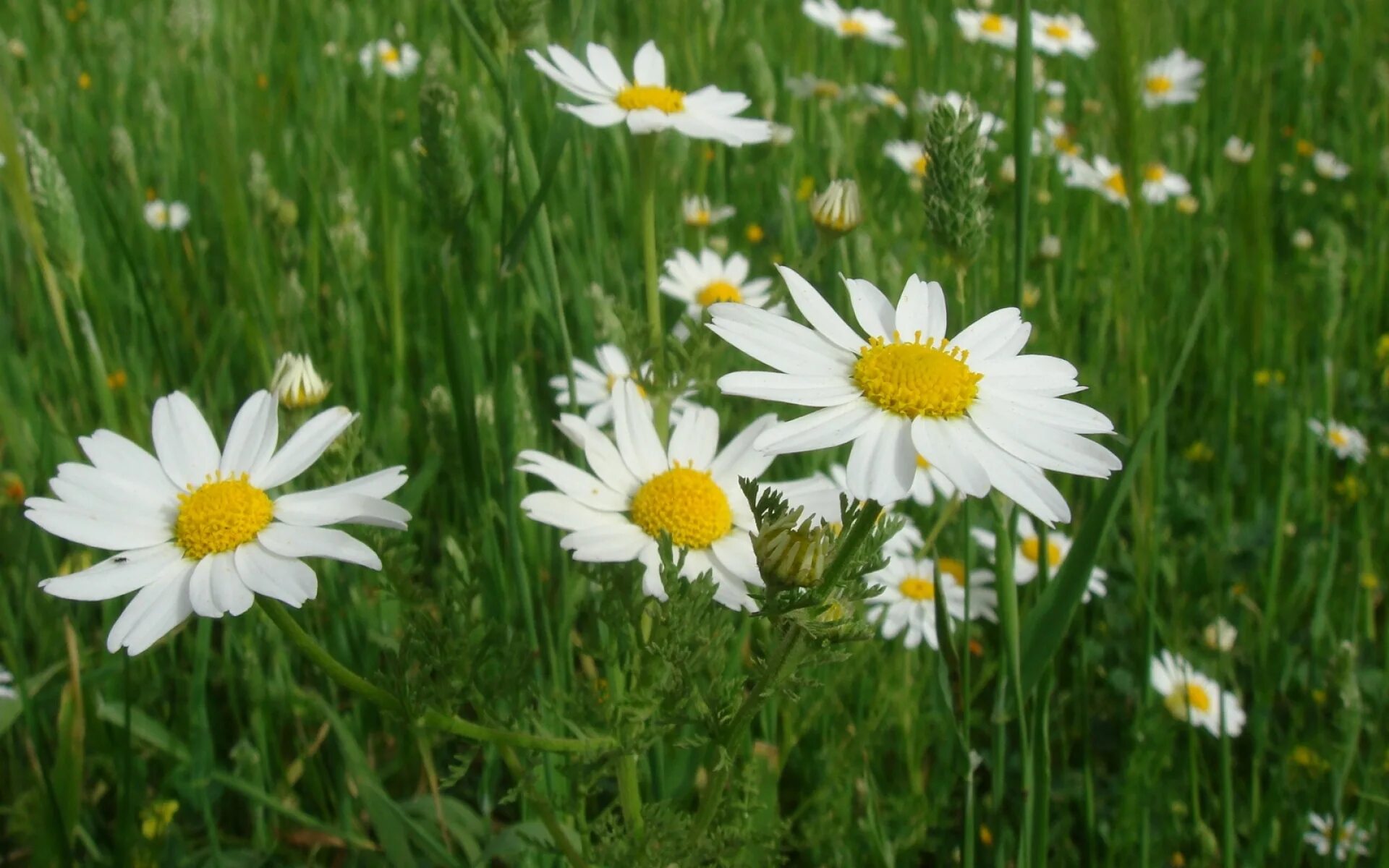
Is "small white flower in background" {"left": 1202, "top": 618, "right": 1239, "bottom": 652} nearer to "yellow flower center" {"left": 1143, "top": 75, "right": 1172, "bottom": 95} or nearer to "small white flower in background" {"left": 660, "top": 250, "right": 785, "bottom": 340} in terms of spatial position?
"small white flower in background" {"left": 660, "top": 250, "right": 785, "bottom": 340}

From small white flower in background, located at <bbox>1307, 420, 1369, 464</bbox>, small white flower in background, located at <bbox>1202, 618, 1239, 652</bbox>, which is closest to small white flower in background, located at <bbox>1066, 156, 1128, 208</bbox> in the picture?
small white flower in background, located at <bbox>1307, 420, 1369, 464</bbox>

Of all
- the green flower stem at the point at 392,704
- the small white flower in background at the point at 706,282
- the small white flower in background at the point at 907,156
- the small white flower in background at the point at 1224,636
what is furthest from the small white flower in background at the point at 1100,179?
the green flower stem at the point at 392,704

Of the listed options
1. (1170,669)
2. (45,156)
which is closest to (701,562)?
(45,156)

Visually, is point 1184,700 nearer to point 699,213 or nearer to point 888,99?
point 699,213

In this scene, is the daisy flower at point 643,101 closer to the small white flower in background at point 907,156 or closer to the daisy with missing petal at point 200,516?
the daisy with missing petal at point 200,516

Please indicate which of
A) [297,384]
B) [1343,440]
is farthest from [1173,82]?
[297,384]

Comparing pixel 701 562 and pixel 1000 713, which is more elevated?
pixel 701 562

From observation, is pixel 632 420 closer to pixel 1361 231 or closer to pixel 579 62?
pixel 579 62
